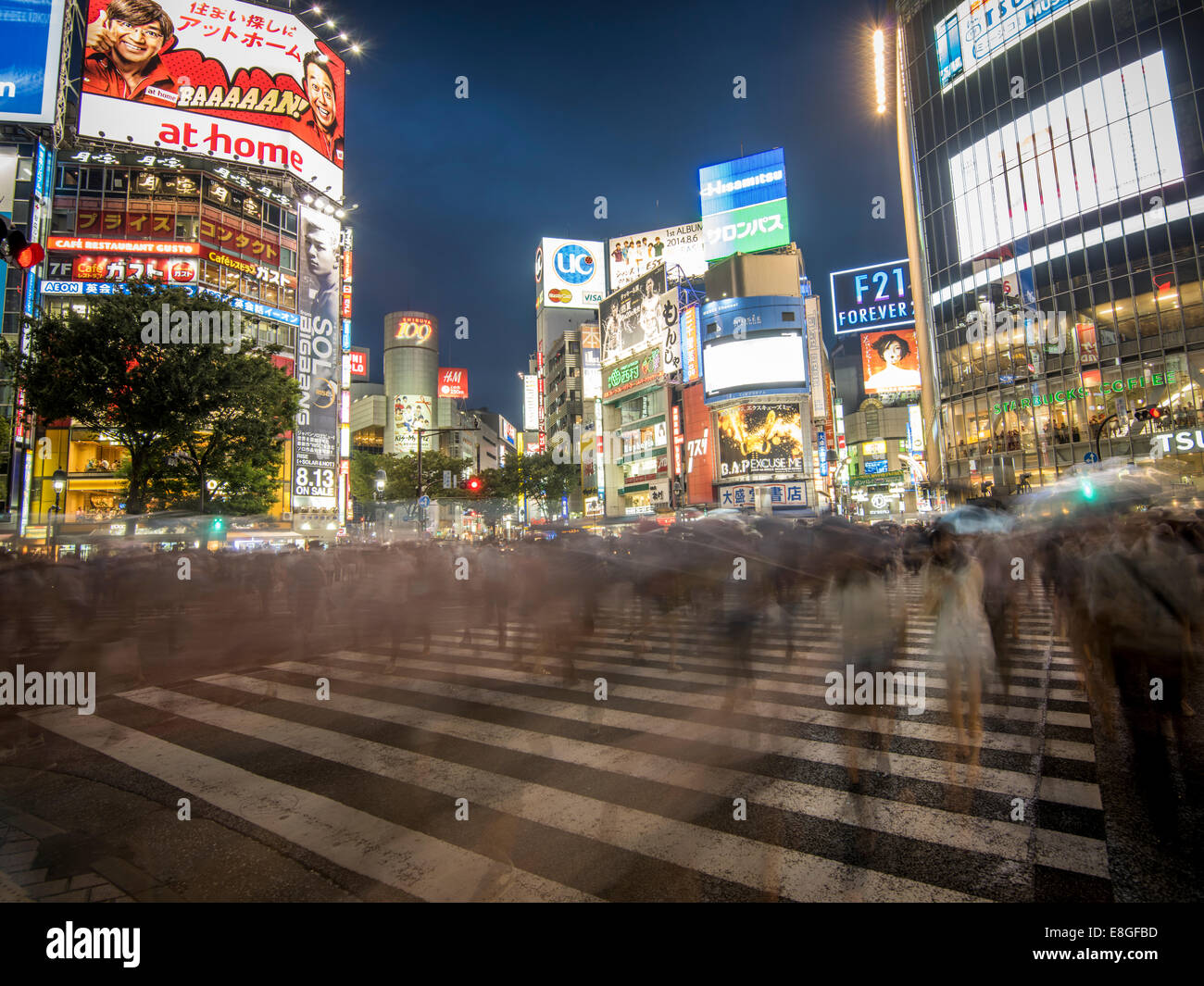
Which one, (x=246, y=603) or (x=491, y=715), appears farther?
(x=246, y=603)

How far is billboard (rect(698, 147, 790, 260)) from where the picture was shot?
6122cm

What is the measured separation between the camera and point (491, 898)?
326cm

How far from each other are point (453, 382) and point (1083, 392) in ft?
366

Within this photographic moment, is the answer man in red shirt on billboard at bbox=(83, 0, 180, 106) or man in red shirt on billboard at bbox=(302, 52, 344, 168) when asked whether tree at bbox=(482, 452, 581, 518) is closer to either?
man in red shirt on billboard at bbox=(302, 52, 344, 168)

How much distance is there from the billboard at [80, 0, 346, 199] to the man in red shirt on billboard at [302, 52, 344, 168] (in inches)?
4.6

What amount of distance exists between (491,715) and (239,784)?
2.40 metres

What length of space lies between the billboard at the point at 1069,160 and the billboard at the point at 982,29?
645cm

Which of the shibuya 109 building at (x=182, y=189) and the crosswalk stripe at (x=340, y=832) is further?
the shibuya 109 building at (x=182, y=189)

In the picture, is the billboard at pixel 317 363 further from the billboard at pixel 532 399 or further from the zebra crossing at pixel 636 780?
the billboard at pixel 532 399

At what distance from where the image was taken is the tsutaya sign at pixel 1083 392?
121 ft

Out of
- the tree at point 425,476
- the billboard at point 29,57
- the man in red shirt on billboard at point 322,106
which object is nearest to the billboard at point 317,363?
the man in red shirt on billboard at point 322,106

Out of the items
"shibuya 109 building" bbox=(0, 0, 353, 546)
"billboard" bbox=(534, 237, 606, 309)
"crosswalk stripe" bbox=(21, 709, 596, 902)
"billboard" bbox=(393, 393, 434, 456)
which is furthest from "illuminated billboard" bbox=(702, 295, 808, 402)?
"billboard" bbox=(393, 393, 434, 456)

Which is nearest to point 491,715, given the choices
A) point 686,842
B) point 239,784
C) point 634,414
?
point 239,784
